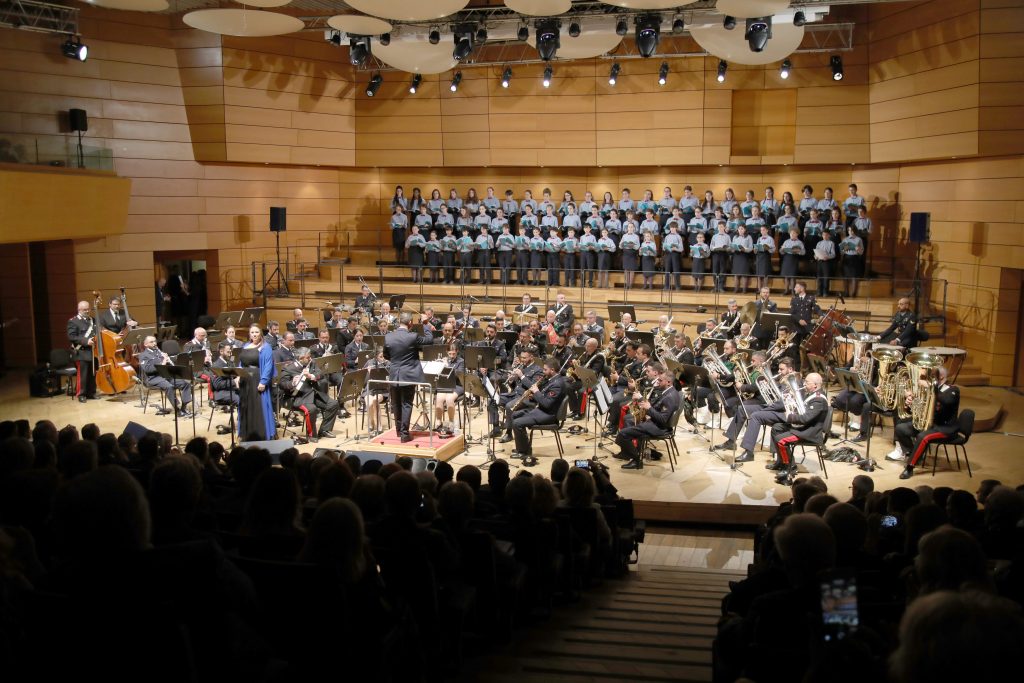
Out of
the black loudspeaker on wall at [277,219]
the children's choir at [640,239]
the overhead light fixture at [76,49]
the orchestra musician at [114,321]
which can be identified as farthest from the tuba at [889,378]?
the overhead light fixture at [76,49]

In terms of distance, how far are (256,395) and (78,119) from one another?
29.3 ft

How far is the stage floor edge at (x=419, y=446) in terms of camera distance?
10.2 metres

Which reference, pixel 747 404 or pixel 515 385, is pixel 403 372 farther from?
pixel 747 404

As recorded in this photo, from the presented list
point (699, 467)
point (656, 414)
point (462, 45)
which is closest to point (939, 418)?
point (699, 467)

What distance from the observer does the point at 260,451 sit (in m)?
5.26

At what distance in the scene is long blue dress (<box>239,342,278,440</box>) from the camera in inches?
418

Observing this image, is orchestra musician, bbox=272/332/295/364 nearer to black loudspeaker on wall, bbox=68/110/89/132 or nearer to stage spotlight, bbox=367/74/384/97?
black loudspeaker on wall, bbox=68/110/89/132

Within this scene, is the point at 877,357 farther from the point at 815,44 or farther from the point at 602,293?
the point at 815,44

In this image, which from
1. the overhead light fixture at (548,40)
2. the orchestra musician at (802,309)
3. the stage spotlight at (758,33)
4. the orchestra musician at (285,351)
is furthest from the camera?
the orchestra musician at (802,309)

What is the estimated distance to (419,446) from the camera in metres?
10.4

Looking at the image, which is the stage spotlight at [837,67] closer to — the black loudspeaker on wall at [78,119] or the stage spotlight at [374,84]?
the stage spotlight at [374,84]

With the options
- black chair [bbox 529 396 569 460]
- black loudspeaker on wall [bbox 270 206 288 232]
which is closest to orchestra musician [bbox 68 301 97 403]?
black loudspeaker on wall [bbox 270 206 288 232]

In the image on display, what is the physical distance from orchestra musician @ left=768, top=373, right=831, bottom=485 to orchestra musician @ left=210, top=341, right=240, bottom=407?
261 inches

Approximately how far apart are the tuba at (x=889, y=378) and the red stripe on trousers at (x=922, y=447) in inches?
23.0
